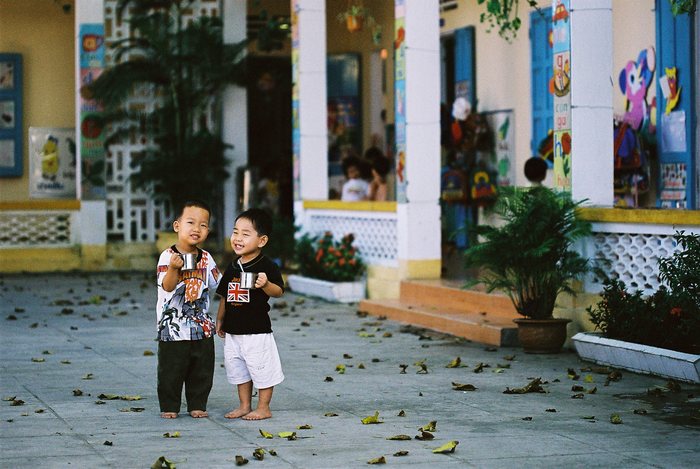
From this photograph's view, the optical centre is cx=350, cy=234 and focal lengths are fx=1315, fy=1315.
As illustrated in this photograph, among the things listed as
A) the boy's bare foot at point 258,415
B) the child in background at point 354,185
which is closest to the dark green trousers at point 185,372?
the boy's bare foot at point 258,415

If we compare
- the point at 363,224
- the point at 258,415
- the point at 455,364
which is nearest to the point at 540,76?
the point at 363,224

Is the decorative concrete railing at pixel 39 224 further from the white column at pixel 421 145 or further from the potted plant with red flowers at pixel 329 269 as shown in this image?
the white column at pixel 421 145

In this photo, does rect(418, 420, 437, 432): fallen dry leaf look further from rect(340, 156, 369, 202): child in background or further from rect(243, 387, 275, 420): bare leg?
rect(340, 156, 369, 202): child in background

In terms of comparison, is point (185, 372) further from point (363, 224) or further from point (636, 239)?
point (363, 224)

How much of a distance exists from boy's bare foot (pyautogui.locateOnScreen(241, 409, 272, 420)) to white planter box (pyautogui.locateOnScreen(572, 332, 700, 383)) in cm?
311

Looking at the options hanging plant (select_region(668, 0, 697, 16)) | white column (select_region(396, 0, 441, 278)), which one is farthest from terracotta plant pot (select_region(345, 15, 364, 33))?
hanging plant (select_region(668, 0, 697, 16))

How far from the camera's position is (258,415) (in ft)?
26.2

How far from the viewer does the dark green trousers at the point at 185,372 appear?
8086mm

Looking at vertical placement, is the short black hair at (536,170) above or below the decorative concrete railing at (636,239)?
above

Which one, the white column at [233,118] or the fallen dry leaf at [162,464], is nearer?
the fallen dry leaf at [162,464]

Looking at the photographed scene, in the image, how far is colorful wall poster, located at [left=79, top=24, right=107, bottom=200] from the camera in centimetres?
2027

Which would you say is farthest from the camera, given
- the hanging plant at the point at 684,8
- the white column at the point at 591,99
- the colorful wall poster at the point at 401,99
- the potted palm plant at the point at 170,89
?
the potted palm plant at the point at 170,89

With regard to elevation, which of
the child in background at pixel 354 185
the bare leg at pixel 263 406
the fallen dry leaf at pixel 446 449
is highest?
the child in background at pixel 354 185

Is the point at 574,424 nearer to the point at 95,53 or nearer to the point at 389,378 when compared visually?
the point at 389,378
